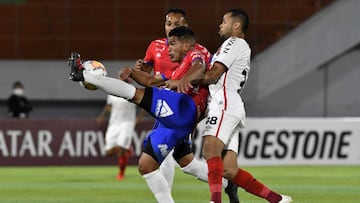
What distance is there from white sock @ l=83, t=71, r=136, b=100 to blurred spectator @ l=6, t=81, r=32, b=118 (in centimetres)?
1495

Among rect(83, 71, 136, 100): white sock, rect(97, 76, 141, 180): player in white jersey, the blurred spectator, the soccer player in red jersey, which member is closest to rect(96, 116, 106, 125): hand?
rect(97, 76, 141, 180): player in white jersey

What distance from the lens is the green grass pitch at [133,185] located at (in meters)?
13.0

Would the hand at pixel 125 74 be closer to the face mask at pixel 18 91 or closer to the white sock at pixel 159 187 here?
the white sock at pixel 159 187

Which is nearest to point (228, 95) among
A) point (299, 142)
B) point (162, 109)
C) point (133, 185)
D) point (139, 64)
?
point (162, 109)

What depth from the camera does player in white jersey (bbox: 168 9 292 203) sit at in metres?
9.93

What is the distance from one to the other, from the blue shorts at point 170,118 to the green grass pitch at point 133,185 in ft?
8.88

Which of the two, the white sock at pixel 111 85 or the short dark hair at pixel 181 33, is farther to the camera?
the short dark hair at pixel 181 33

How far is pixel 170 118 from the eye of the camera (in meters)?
9.65

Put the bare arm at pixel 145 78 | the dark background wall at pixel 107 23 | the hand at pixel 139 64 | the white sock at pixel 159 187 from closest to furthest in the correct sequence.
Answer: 1. the white sock at pixel 159 187
2. the bare arm at pixel 145 78
3. the hand at pixel 139 64
4. the dark background wall at pixel 107 23

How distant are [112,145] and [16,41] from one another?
7209mm

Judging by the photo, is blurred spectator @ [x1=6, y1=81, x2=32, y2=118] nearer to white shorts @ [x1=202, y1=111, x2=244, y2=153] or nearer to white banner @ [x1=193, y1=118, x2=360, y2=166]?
white banner @ [x1=193, y1=118, x2=360, y2=166]

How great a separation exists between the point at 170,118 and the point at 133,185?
6.24 metres

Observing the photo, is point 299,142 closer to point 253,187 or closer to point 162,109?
point 253,187

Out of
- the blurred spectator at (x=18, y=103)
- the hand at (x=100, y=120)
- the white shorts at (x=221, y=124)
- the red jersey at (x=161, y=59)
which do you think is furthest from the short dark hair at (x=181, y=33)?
the blurred spectator at (x=18, y=103)
